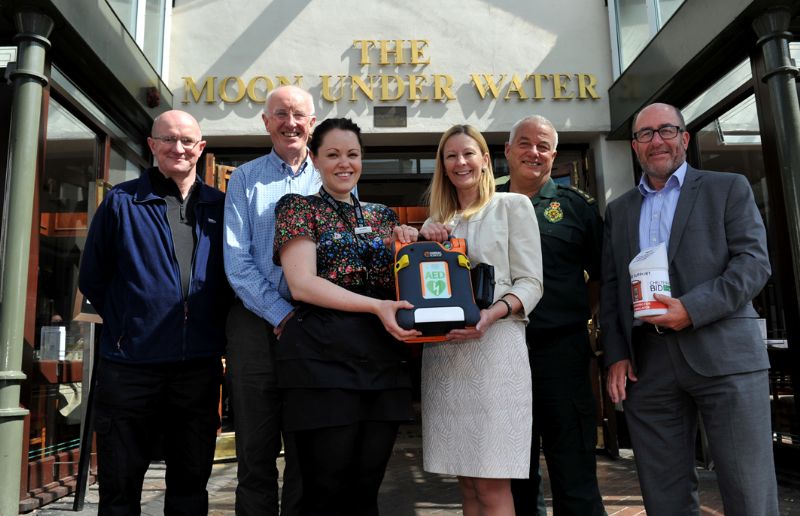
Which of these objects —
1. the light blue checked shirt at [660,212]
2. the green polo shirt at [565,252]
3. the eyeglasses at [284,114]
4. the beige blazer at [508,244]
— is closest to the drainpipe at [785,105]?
the green polo shirt at [565,252]

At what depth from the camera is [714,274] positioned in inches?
89.6

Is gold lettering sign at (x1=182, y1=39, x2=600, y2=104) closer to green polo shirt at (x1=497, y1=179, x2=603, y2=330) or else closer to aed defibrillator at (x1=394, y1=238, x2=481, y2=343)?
green polo shirt at (x1=497, y1=179, x2=603, y2=330)

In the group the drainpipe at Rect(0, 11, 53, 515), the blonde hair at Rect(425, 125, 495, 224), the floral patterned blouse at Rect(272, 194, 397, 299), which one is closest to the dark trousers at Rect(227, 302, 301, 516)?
the floral patterned blouse at Rect(272, 194, 397, 299)

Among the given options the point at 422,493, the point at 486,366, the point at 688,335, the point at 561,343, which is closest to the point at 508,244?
the point at 486,366

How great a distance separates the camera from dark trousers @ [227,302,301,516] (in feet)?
7.95

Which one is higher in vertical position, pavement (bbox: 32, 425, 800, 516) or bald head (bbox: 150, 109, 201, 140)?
bald head (bbox: 150, 109, 201, 140)

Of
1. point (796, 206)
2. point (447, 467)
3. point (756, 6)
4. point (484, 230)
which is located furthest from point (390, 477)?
point (756, 6)

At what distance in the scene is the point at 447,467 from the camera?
7.28ft

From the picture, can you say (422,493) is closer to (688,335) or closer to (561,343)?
(561,343)

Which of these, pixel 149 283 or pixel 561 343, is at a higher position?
pixel 149 283

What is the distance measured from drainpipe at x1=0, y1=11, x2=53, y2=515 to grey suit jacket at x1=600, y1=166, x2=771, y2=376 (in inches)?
127

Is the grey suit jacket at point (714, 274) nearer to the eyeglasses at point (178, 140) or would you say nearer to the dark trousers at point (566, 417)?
the dark trousers at point (566, 417)

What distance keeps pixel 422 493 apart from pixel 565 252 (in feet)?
7.93

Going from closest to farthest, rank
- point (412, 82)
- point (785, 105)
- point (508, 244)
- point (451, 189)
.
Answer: point (508, 244), point (451, 189), point (785, 105), point (412, 82)
